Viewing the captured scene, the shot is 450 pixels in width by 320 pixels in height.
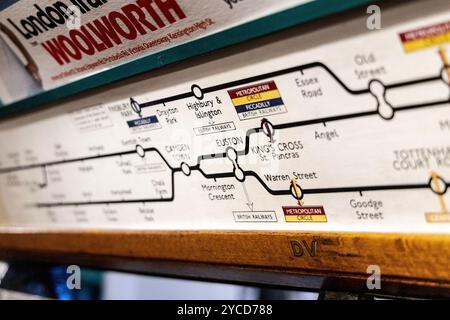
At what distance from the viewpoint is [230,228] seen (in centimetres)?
153

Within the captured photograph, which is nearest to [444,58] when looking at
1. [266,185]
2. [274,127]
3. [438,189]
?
[438,189]

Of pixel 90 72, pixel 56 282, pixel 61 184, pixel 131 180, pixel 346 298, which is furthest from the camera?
pixel 56 282

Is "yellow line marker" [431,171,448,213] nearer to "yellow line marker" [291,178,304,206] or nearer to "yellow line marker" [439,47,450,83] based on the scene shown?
"yellow line marker" [439,47,450,83]

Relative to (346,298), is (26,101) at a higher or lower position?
higher

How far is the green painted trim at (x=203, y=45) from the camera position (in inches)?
44.3

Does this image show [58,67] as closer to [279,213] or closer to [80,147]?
[80,147]

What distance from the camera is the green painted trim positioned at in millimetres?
1124

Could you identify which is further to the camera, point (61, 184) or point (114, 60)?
point (61, 184)

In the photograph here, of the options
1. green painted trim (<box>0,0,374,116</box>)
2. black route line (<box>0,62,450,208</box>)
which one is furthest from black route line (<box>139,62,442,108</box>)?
green painted trim (<box>0,0,374,116</box>)

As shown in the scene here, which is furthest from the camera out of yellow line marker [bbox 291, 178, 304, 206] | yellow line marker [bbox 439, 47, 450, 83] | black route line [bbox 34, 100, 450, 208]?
yellow line marker [bbox 291, 178, 304, 206]

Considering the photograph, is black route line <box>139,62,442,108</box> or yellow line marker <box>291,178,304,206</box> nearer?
black route line <box>139,62,442,108</box>
